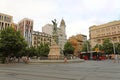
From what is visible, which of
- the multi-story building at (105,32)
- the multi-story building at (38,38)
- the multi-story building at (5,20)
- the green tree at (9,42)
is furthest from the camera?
the multi-story building at (38,38)

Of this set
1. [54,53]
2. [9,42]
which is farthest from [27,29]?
[9,42]

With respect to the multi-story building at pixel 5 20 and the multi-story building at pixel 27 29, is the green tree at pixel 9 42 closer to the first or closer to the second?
the multi-story building at pixel 5 20

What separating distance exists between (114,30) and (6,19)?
65.7 meters

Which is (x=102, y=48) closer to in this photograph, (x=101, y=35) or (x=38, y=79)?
(x=101, y=35)

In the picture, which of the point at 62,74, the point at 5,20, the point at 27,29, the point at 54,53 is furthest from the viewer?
the point at 27,29

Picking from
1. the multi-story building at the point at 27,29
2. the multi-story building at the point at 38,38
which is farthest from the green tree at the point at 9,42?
the multi-story building at the point at 38,38

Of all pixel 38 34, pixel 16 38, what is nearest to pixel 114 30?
pixel 38 34

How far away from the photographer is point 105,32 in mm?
110500

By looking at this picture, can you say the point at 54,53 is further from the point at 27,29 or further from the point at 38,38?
the point at 38,38

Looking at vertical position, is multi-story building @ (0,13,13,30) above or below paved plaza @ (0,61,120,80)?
above

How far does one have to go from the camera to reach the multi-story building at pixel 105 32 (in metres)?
103

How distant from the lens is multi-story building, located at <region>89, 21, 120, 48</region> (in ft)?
339

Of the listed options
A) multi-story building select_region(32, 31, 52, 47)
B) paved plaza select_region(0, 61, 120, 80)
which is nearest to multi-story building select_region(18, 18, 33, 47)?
multi-story building select_region(32, 31, 52, 47)

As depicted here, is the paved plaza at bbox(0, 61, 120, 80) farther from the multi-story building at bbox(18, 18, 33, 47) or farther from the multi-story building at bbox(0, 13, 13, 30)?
the multi-story building at bbox(18, 18, 33, 47)
